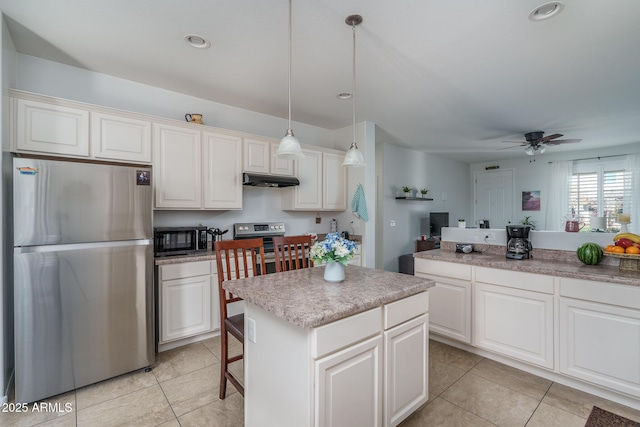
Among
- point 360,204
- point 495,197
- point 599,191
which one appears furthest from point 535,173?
point 360,204

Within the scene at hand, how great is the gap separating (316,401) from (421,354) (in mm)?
892

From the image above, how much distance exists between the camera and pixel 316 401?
126 cm

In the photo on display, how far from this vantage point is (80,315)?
2160mm

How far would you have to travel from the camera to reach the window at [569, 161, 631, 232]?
5.95 meters

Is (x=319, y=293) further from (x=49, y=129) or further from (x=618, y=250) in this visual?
(x=49, y=129)

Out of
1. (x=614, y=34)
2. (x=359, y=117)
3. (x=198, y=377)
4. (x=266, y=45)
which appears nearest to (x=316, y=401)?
(x=198, y=377)

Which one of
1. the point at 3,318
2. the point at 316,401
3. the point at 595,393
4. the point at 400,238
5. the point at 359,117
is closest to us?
the point at 316,401

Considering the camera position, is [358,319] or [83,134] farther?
[83,134]

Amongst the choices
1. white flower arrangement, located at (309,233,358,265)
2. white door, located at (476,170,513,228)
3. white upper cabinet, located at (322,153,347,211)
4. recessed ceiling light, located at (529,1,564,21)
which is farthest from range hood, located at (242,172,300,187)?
white door, located at (476,170,513,228)

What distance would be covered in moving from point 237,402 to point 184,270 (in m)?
1.30

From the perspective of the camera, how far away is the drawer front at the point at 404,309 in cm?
160

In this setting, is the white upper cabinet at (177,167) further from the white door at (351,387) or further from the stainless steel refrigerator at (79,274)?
the white door at (351,387)

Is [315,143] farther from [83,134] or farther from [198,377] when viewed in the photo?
[198,377]

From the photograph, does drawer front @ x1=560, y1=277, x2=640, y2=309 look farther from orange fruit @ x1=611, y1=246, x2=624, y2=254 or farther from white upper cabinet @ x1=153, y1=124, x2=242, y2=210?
white upper cabinet @ x1=153, y1=124, x2=242, y2=210
